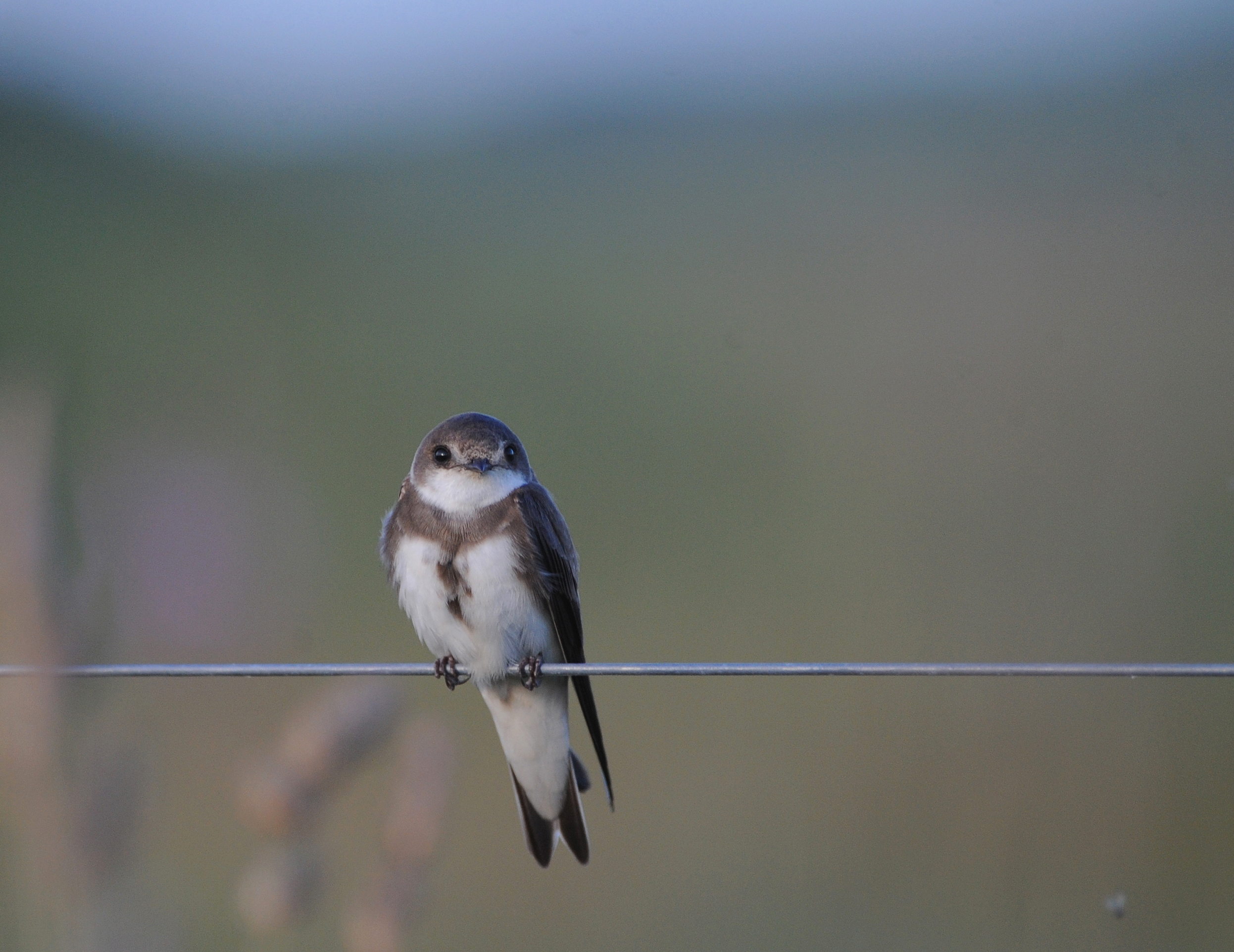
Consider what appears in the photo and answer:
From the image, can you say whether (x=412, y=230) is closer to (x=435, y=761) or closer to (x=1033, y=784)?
(x=1033, y=784)

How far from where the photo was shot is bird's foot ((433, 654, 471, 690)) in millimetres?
3016

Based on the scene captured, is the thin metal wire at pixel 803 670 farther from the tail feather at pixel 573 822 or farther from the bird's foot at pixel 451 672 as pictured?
the tail feather at pixel 573 822

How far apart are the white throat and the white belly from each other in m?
0.11

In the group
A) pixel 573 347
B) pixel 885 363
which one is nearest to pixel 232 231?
pixel 573 347

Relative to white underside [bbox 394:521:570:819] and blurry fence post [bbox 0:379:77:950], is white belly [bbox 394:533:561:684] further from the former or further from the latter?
blurry fence post [bbox 0:379:77:950]

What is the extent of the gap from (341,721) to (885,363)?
8483mm

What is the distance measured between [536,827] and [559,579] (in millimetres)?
746

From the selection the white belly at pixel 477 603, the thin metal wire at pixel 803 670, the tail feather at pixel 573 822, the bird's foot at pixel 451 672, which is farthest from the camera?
the tail feather at pixel 573 822

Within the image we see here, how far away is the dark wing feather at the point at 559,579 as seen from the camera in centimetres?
298

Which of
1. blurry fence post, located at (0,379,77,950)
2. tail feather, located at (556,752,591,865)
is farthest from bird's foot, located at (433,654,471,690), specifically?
blurry fence post, located at (0,379,77,950)


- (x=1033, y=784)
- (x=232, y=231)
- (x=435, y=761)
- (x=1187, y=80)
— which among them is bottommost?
(x=1033, y=784)

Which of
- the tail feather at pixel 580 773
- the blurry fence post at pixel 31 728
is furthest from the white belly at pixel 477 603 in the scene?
the blurry fence post at pixel 31 728

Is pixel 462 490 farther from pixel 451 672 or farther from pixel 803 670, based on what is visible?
pixel 803 670

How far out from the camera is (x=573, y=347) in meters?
10.7
